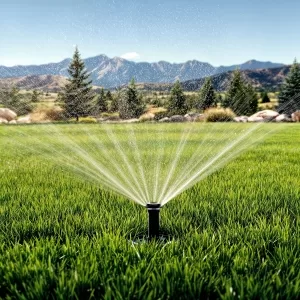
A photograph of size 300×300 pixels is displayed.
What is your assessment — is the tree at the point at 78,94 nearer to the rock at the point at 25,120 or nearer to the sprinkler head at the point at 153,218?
the sprinkler head at the point at 153,218

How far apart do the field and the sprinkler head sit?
3.1 inches

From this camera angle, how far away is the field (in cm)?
184

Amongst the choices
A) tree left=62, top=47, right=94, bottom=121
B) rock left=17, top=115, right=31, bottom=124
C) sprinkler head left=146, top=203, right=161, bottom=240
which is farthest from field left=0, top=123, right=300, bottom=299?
rock left=17, top=115, right=31, bottom=124

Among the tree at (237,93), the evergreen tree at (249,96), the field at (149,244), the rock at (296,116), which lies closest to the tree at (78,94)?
the tree at (237,93)

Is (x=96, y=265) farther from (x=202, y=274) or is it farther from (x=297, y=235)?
(x=297, y=235)

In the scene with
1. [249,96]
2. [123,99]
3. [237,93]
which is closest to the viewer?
[123,99]

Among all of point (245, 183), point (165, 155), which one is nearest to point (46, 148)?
point (165, 155)

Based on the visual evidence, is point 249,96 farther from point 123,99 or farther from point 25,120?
point 25,120

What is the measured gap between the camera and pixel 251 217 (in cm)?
316

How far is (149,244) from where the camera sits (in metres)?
2.44

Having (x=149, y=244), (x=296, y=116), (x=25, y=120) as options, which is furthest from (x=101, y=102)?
(x=296, y=116)

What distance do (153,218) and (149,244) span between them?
154 mm

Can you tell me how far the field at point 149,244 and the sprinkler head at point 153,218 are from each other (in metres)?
0.08

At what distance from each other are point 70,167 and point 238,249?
4.43 meters
